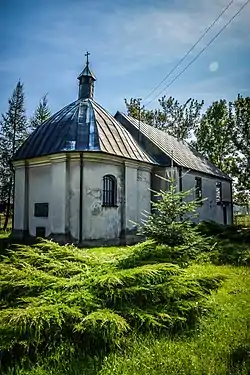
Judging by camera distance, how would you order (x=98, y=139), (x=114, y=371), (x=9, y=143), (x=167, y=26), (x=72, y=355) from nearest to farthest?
(x=114, y=371) < (x=72, y=355) < (x=167, y=26) < (x=98, y=139) < (x=9, y=143)

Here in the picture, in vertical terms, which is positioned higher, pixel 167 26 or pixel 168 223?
pixel 167 26

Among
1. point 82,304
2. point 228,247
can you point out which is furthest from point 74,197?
→ point 82,304

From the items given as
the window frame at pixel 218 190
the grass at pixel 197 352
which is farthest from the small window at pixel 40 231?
the window frame at pixel 218 190

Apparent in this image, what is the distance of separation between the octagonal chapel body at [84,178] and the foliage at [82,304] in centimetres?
799

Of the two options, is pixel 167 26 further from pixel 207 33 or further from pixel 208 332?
pixel 208 332

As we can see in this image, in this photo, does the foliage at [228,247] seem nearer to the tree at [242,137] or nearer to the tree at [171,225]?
the tree at [171,225]

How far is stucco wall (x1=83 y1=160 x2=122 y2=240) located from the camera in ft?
46.0

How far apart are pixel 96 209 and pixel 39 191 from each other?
10.8 ft

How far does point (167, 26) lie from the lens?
27.1 ft

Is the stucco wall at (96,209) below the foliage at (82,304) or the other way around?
the other way around

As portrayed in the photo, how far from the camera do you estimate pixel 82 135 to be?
14.8 m

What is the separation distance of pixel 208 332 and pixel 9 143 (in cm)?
2600

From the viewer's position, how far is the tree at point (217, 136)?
36166 millimetres

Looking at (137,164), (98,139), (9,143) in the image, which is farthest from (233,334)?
(9,143)
